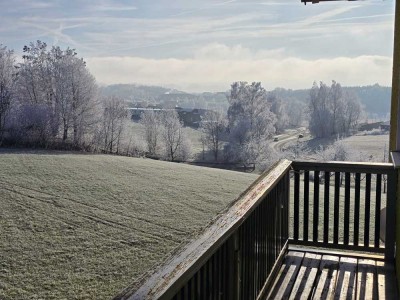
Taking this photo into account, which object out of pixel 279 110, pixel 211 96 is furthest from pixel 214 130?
pixel 211 96

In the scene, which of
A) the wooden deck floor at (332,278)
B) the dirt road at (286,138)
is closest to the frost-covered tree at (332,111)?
the dirt road at (286,138)

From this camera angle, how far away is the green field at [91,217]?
949 cm

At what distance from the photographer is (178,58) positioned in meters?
51.2

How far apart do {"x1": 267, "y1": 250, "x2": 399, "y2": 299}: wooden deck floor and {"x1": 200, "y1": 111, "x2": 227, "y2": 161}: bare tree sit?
37.3m

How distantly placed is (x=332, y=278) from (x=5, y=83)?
31.7 m

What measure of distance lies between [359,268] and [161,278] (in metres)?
2.73

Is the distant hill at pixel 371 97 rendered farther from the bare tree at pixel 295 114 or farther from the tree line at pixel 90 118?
the tree line at pixel 90 118

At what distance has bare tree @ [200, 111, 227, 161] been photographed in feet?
140

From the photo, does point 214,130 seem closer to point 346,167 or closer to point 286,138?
point 286,138

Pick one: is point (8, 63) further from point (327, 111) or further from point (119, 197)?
point (327, 111)

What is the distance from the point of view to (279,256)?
365cm

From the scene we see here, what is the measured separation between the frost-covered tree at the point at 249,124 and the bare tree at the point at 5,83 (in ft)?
60.6

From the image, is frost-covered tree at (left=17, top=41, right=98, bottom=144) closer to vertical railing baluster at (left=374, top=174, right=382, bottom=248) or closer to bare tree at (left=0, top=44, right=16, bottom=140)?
bare tree at (left=0, top=44, right=16, bottom=140)

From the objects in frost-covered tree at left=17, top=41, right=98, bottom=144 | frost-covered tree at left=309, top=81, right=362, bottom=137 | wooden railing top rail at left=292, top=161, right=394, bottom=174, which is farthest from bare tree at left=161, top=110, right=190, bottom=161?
wooden railing top rail at left=292, top=161, right=394, bottom=174
